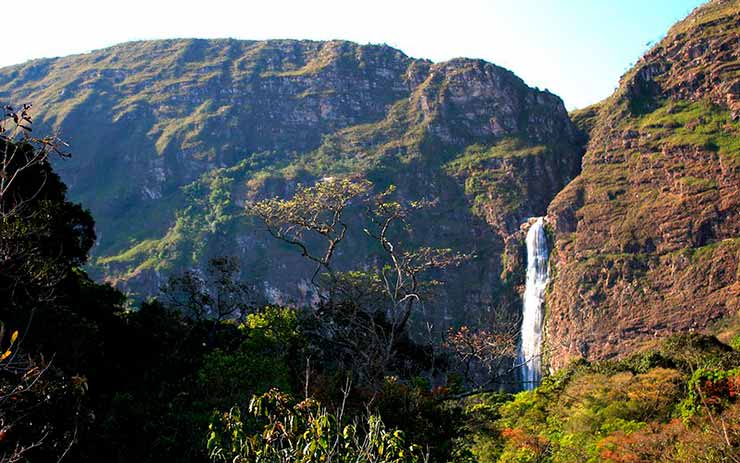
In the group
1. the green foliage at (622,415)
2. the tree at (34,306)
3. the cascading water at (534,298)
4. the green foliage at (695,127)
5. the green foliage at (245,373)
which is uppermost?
the green foliage at (695,127)

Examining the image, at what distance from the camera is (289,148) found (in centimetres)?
11638

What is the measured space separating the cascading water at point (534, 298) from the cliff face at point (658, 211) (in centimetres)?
168

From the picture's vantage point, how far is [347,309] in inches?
956

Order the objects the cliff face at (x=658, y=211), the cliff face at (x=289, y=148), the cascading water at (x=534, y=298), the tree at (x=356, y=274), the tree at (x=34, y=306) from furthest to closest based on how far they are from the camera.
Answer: the cliff face at (x=289, y=148) → the cascading water at (x=534, y=298) → the cliff face at (x=658, y=211) → the tree at (x=356, y=274) → the tree at (x=34, y=306)

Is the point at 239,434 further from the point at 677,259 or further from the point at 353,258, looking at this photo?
the point at 353,258

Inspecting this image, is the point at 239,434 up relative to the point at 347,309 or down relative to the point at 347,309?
up

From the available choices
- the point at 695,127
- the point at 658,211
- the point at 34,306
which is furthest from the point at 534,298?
the point at 34,306

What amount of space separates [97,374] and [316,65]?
115979 mm

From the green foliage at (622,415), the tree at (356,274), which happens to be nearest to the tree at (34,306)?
the tree at (356,274)

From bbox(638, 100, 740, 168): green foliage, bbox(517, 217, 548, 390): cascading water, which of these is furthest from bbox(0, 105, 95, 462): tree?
bbox(638, 100, 740, 168): green foliage

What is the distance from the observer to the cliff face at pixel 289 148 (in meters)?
93.2

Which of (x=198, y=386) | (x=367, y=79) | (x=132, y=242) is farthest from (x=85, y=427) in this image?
(x=367, y=79)

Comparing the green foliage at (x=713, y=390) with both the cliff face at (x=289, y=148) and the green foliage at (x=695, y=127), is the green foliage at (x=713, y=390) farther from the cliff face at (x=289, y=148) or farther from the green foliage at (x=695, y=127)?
the green foliage at (x=695, y=127)

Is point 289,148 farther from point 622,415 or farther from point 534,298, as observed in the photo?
point 622,415
